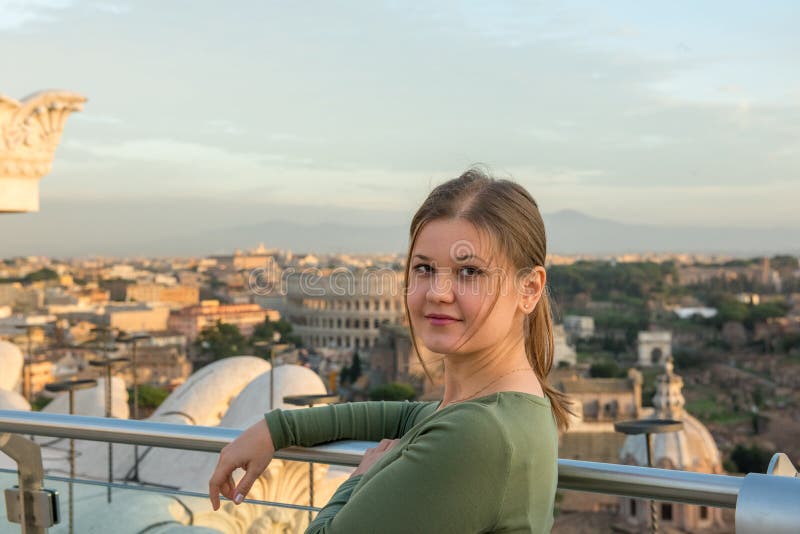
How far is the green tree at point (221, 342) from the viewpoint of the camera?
3344 cm

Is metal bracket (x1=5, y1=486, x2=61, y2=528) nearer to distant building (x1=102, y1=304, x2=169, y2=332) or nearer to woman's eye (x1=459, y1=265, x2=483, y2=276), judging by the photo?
woman's eye (x1=459, y1=265, x2=483, y2=276)

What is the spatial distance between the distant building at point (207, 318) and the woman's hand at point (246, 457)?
42156 mm

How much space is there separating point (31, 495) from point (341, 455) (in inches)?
20.0

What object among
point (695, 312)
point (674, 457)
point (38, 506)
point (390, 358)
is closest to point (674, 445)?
point (674, 457)

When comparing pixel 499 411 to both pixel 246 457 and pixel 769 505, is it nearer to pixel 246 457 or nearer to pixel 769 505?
pixel 769 505

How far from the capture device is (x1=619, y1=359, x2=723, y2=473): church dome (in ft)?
58.3

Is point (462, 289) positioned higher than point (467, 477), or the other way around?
point (462, 289)

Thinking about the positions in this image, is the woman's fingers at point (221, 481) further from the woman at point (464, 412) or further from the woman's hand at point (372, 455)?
the woman's hand at point (372, 455)

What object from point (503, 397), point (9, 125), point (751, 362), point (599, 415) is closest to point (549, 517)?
point (503, 397)

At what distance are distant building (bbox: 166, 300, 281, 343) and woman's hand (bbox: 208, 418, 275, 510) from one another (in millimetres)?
42156

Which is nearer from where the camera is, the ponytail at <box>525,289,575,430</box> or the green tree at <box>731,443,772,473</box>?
the ponytail at <box>525,289,575,430</box>

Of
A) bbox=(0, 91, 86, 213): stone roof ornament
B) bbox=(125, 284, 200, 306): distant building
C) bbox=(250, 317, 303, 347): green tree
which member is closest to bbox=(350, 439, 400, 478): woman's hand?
bbox=(0, 91, 86, 213): stone roof ornament

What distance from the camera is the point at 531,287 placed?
992mm

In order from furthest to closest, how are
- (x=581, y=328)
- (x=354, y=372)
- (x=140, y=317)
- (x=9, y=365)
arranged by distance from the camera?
(x=581, y=328), (x=140, y=317), (x=354, y=372), (x=9, y=365)
